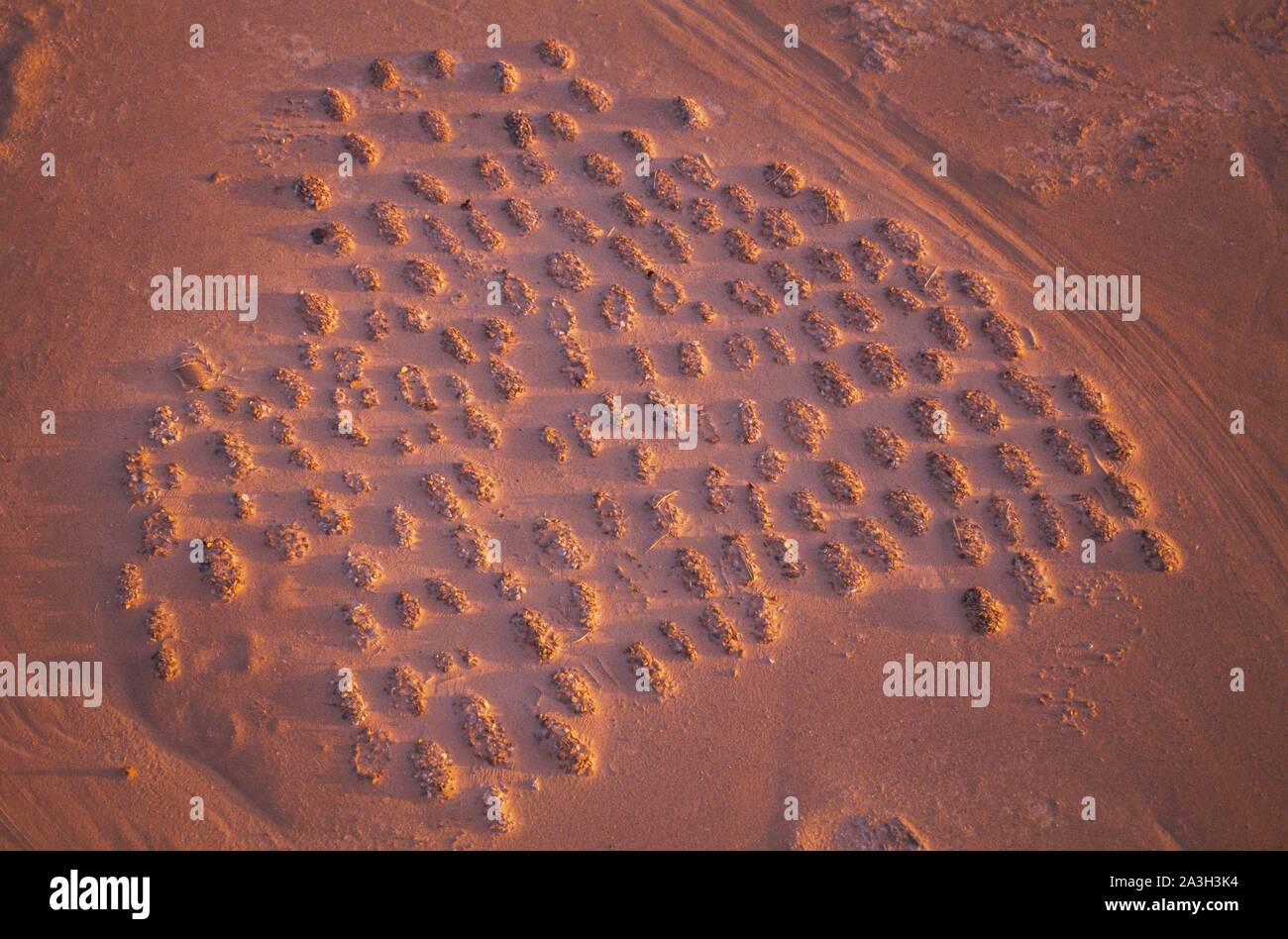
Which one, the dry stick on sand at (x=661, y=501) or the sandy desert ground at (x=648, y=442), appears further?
the dry stick on sand at (x=661, y=501)

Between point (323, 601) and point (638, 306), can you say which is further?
point (638, 306)

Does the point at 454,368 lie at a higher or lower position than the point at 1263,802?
higher

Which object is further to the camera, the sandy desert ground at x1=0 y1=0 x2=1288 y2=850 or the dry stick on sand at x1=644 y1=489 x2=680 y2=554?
the dry stick on sand at x1=644 y1=489 x2=680 y2=554

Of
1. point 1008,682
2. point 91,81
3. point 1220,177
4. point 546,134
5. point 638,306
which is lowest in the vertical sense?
point 1008,682

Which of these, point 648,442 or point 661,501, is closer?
point 661,501

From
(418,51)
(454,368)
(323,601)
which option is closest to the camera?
(323,601)

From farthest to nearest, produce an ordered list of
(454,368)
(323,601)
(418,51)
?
(418,51) → (454,368) → (323,601)

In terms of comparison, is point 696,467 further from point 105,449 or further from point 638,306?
point 105,449

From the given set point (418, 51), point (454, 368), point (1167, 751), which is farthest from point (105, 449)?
point (1167, 751)
